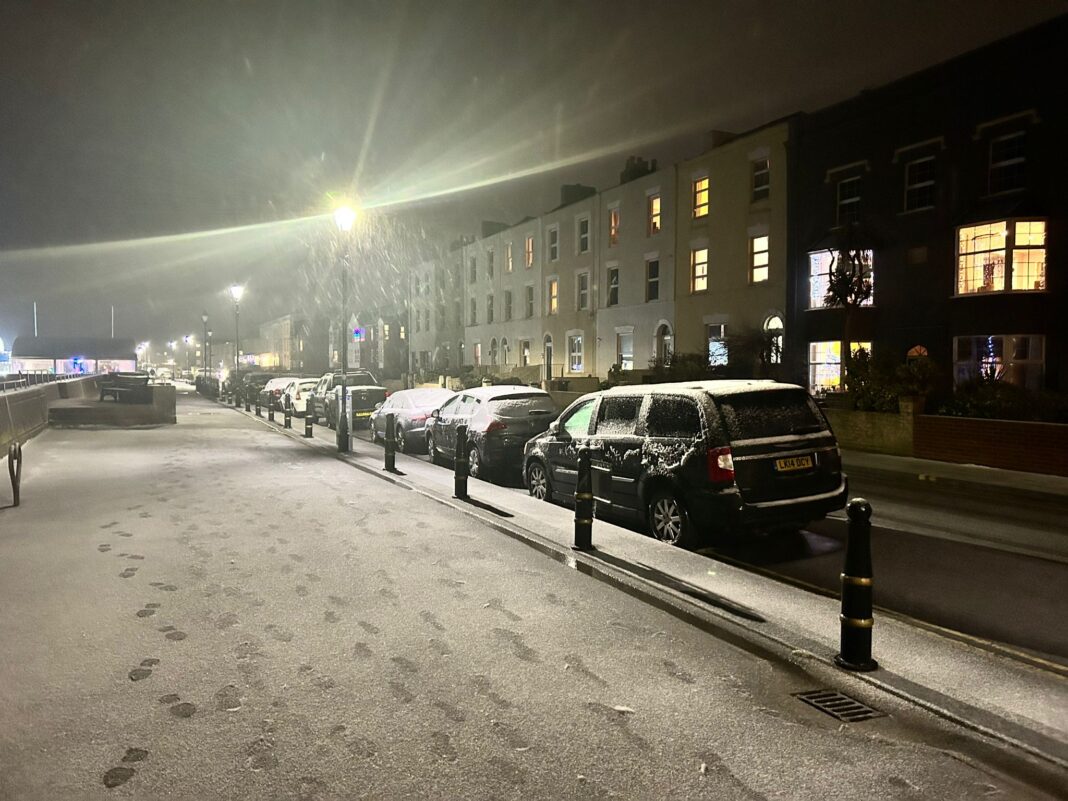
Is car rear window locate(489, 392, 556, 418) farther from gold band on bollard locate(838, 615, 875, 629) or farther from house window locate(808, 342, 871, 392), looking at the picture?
house window locate(808, 342, 871, 392)

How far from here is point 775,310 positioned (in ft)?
89.9

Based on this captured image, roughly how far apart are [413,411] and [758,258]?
15736mm

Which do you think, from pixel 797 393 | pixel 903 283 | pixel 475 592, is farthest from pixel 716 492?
pixel 903 283

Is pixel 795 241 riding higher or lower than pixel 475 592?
higher

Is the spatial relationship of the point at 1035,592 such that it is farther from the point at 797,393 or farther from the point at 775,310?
the point at 775,310

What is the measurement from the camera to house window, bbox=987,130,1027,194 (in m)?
20.6

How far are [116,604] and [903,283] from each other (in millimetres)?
23142

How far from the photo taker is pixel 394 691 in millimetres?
4660

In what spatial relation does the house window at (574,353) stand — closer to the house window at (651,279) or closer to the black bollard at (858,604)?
the house window at (651,279)

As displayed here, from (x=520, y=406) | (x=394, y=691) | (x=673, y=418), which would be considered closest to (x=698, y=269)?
(x=520, y=406)

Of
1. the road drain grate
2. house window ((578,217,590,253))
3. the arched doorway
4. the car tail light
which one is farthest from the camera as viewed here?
house window ((578,217,590,253))

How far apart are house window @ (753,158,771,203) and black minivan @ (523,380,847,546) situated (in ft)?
69.9

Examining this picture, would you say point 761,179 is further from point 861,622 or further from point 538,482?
point 861,622

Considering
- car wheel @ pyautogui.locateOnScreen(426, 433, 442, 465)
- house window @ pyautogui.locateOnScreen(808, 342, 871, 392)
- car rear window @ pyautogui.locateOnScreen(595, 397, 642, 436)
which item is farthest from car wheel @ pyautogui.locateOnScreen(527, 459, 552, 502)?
house window @ pyautogui.locateOnScreen(808, 342, 871, 392)
